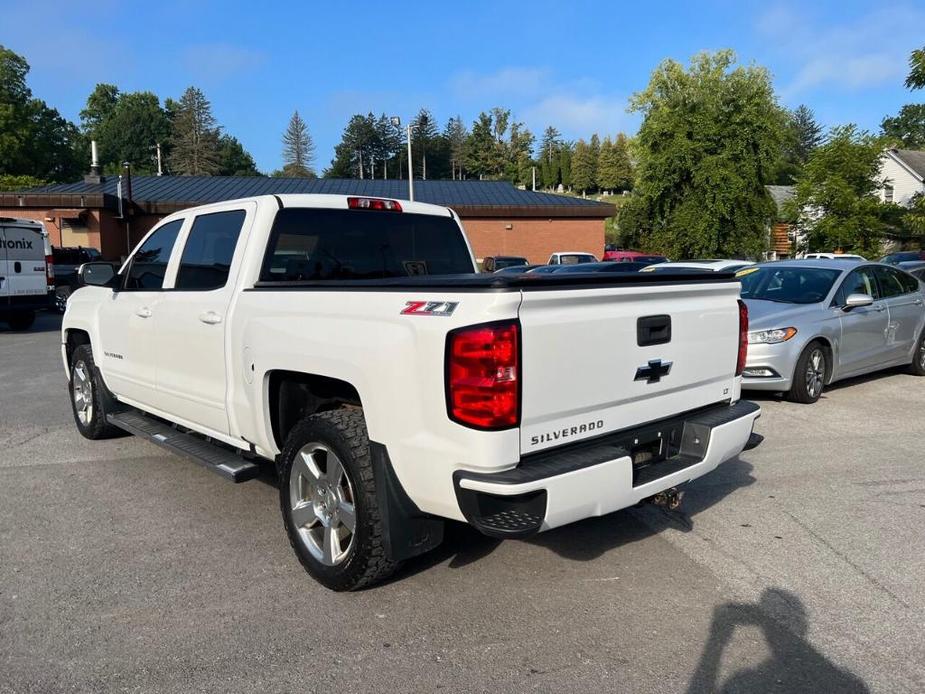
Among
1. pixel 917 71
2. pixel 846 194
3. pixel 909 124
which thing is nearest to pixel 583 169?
pixel 909 124

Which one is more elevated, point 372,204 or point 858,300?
point 372,204

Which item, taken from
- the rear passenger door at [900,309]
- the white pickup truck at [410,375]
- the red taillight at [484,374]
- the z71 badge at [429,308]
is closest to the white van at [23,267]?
the white pickup truck at [410,375]

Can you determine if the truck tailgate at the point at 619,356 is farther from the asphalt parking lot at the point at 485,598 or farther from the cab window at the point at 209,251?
the cab window at the point at 209,251

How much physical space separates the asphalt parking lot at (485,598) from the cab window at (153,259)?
1.48m

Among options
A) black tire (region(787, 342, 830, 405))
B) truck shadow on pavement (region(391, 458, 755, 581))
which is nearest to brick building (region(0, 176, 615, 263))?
black tire (region(787, 342, 830, 405))

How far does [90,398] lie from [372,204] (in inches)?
138

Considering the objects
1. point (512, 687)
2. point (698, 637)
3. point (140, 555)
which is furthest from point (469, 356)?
point (140, 555)

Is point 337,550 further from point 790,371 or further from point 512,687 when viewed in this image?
point 790,371

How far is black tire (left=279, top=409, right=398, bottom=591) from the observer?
3.38 metres

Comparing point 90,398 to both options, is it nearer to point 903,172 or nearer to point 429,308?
point 429,308

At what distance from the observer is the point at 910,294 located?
9.81m

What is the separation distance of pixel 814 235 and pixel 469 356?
3519 centimetres

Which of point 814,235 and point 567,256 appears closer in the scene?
point 567,256

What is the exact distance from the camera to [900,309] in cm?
950
